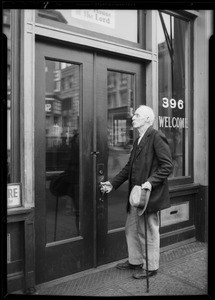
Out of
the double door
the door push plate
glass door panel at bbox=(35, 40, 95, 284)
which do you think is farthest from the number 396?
the door push plate

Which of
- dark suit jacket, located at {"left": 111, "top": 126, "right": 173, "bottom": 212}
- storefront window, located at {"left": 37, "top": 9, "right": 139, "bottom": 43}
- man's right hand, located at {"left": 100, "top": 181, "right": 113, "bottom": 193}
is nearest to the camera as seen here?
dark suit jacket, located at {"left": 111, "top": 126, "right": 173, "bottom": 212}

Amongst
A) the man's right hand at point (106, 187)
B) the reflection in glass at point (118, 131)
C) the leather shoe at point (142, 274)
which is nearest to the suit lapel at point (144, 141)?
the man's right hand at point (106, 187)

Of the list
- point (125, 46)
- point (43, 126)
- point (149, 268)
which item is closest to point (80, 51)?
point (125, 46)

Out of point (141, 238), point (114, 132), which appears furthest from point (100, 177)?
point (141, 238)

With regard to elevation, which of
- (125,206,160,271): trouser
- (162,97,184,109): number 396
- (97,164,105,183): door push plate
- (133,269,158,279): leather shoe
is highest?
(162,97,184,109): number 396

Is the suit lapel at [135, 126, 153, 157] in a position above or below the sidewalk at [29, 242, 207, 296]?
above

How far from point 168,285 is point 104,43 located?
109 inches

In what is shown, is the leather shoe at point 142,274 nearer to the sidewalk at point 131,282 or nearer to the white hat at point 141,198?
the sidewalk at point 131,282

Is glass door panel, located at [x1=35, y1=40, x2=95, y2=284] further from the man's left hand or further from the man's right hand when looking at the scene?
the man's left hand

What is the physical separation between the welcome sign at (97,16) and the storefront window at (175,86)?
80cm

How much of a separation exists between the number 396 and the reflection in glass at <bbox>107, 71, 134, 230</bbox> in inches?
19.6

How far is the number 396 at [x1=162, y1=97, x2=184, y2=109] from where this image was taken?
445 cm

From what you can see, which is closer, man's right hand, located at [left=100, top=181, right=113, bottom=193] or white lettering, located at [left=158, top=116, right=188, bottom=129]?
man's right hand, located at [left=100, top=181, right=113, bottom=193]

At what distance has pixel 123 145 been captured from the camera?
4.19 metres
